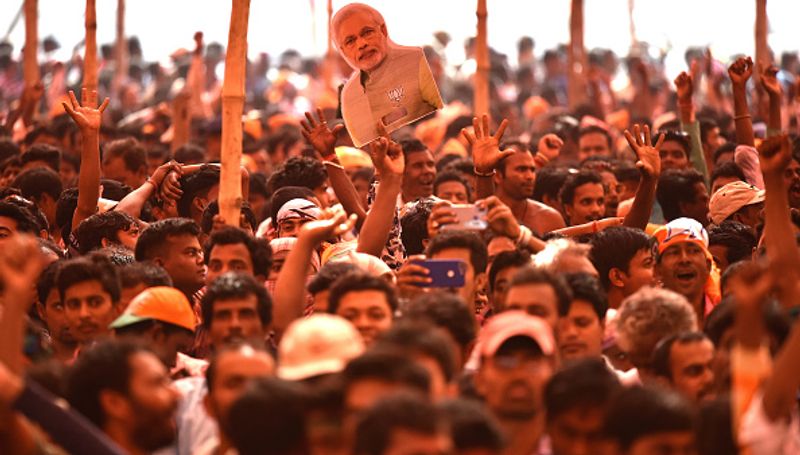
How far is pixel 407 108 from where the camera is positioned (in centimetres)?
991

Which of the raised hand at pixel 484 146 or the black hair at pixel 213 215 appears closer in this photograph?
the raised hand at pixel 484 146

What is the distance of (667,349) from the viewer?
23.2 feet

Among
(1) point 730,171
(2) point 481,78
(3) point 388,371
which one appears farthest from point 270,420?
(2) point 481,78

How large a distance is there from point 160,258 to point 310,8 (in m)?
13.3

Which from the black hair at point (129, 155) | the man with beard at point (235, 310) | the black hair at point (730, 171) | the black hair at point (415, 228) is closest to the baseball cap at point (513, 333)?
the man with beard at point (235, 310)

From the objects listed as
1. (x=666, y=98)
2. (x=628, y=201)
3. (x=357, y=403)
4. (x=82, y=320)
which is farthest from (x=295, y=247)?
(x=666, y=98)

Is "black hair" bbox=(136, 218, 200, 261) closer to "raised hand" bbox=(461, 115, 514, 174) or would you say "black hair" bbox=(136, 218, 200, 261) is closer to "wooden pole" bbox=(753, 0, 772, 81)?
"raised hand" bbox=(461, 115, 514, 174)

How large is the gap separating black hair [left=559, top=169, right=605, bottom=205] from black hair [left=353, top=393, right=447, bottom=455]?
5.59 meters

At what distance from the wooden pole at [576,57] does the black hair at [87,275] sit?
9861 mm

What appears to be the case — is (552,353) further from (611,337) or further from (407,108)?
(407,108)

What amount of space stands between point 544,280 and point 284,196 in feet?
11.1

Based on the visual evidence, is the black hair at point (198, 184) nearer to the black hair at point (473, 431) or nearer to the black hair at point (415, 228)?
the black hair at point (415, 228)

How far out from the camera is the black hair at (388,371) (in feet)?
18.5

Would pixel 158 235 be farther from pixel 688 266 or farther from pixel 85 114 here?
pixel 688 266
